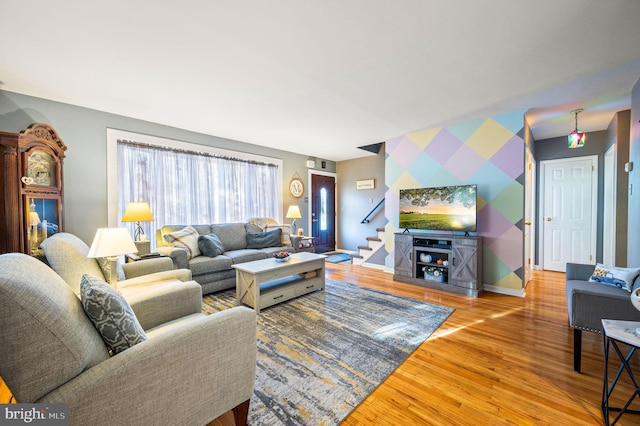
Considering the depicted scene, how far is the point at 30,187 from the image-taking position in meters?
2.55

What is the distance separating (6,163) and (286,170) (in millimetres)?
4109

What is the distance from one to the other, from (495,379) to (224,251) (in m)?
3.69

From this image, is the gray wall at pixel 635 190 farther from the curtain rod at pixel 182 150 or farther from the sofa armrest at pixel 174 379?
the curtain rod at pixel 182 150

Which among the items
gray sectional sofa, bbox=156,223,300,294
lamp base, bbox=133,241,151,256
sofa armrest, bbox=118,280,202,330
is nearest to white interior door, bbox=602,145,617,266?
gray sectional sofa, bbox=156,223,300,294

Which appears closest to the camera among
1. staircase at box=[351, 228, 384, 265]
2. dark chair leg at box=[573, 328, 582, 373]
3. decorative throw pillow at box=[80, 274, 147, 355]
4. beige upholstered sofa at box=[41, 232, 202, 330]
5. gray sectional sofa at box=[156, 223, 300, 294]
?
decorative throw pillow at box=[80, 274, 147, 355]

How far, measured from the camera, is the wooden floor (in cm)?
148

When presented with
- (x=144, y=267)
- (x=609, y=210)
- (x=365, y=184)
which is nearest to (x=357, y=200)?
(x=365, y=184)

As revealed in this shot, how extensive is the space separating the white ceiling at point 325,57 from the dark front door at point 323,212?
10.1 ft

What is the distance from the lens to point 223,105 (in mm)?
3240

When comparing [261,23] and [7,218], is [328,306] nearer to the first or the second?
[261,23]

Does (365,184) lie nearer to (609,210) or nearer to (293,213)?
(293,213)

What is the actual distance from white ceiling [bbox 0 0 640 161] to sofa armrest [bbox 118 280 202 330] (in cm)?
189

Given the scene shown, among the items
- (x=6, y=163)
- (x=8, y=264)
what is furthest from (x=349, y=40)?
(x=6, y=163)

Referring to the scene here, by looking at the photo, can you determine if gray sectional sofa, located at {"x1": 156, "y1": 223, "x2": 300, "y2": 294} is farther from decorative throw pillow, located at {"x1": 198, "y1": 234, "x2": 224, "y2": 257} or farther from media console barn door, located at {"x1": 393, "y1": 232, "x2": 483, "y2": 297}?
media console barn door, located at {"x1": 393, "y1": 232, "x2": 483, "y2": 297}
